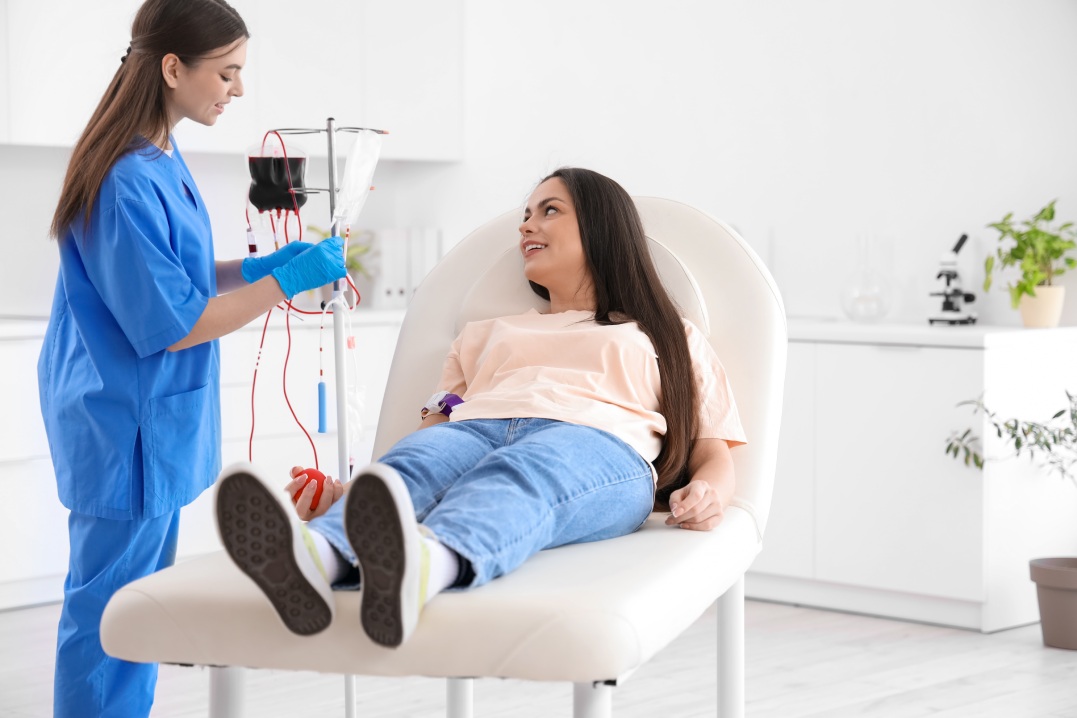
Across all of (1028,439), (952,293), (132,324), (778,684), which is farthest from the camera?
(952,293)

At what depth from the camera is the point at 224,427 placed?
379 centimetres

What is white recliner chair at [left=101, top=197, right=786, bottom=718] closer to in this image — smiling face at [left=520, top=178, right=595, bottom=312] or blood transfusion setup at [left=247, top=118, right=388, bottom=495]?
smiling face at [left=520, top=178, right=595, bottom=312]

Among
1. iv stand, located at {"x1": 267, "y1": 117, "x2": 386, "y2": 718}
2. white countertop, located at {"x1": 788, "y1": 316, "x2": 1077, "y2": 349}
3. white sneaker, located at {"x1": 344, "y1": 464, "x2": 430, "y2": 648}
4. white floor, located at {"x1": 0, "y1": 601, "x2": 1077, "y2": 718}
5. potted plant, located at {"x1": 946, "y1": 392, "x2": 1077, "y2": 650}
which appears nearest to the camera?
white sneaker, located at {"x1": 344, "y1": 464, "x2": 430, "y2": 648}

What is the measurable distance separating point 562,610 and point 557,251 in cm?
91

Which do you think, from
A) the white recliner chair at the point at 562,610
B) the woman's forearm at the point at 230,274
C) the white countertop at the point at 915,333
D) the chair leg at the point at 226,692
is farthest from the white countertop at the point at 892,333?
the chair leg at the point at 226,692

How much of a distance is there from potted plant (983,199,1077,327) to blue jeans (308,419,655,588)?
1759 millimetres

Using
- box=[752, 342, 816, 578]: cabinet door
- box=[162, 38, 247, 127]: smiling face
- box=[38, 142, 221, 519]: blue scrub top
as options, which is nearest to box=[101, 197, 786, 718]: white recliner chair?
box=[38, 142, 221, 519]: blue scrub top

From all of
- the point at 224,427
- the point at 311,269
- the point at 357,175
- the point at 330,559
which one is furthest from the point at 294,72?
the point at 330,559

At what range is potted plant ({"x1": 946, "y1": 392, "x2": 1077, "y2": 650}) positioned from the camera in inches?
117

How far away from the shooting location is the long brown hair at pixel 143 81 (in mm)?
1953

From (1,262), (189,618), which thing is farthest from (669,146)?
(189,618)

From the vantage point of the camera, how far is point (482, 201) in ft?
14.9

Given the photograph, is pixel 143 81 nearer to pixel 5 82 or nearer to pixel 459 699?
pixel 459 699

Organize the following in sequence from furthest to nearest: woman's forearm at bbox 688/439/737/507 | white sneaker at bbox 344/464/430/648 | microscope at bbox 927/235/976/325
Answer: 1. microscope at bbox 927/235/976/325
2. woman's forearm at bbox 688/439/737/507
3. white sneaker at bbox 344/464/430/648
